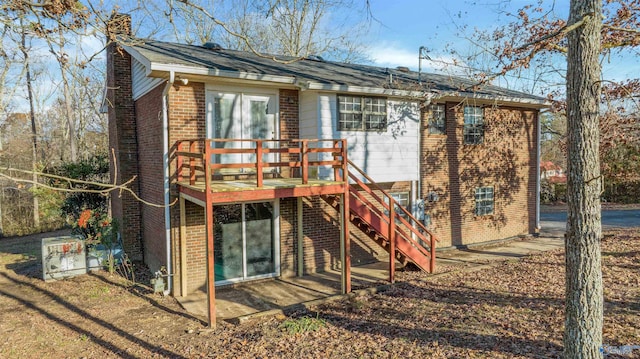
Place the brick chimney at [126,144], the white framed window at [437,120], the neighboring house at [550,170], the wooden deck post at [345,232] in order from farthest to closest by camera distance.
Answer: the neighboring house at [550,170] → the white framed window at [437,120] → the brick chimney at [126,144] → the wooden deck post at [345,232]

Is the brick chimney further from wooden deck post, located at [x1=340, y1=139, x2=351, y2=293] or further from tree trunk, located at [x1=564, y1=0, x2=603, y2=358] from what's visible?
tree trunk, located at [x1=564, y1=0, x2=603, y2=358]

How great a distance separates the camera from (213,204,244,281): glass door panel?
378 inches

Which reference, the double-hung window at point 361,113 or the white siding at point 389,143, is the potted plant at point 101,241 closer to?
the white siding at point 389,143

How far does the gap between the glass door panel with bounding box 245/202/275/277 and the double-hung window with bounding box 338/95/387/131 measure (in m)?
2.94

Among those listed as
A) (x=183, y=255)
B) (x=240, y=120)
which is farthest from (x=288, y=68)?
(x=183, y=255)

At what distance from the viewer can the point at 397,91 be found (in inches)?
432

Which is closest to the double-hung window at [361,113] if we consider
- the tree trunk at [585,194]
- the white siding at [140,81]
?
the white siding at [140,81]

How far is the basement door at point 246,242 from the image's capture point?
9.64 meters

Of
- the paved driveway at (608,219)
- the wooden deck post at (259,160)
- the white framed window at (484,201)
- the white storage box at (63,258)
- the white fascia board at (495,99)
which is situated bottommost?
the paved driveway at (608,219)

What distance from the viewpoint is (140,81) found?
10781mm

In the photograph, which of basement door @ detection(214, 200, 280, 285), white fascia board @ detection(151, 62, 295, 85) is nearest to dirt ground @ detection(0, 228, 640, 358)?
basement door @ detection(214, 200, 280, 285)

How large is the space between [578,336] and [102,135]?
27283mm

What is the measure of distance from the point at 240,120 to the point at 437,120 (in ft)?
21.2

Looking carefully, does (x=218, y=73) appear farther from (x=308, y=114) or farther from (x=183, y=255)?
(x=183, y=255)
